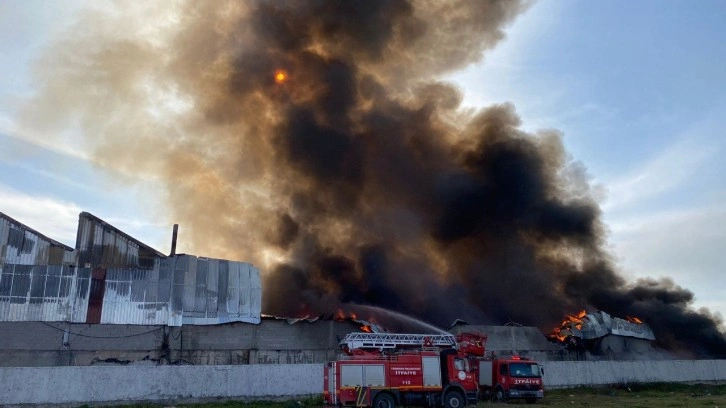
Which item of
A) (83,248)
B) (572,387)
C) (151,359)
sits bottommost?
(572,387)

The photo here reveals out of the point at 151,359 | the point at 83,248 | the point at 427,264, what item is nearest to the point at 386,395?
the point at 151,359

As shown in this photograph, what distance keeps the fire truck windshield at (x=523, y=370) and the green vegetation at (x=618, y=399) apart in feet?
3.99

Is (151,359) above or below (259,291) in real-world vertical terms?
below

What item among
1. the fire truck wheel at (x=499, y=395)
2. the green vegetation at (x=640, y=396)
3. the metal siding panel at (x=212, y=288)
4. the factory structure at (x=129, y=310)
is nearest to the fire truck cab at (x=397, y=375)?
the green vegetation at (x=640, y=396)

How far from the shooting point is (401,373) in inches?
766

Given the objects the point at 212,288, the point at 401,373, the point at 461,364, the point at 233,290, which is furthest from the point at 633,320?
the point at 212,288

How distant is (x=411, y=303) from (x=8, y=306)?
A: 26.9 metres

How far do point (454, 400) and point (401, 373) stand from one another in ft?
7.68

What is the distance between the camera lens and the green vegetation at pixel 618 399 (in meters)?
21.4

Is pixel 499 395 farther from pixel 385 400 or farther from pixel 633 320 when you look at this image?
pixel 633 320

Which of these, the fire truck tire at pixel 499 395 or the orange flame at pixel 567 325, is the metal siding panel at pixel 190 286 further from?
the orange flame at pixel 567 325

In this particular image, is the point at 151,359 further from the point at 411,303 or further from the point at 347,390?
the point at 411,303

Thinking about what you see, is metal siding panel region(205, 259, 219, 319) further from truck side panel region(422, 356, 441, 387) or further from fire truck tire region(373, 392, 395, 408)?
truck side panel region(422, 356, 441, 387)

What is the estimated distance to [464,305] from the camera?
139ft
